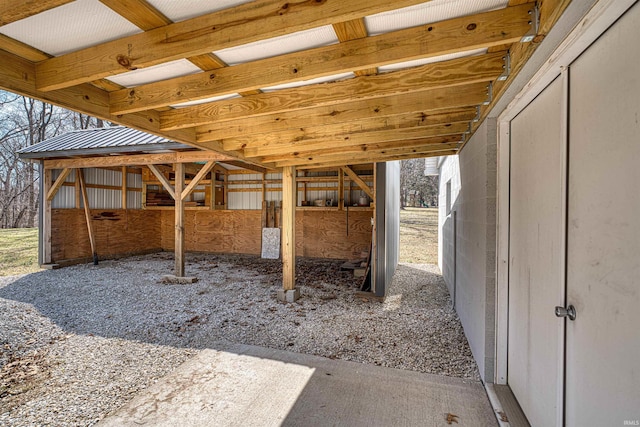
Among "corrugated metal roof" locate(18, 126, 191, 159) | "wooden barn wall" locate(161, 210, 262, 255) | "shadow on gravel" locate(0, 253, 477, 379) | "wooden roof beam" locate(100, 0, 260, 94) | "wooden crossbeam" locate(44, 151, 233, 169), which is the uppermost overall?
"corrugated metal roof" locate(18, 126, 191, 159)

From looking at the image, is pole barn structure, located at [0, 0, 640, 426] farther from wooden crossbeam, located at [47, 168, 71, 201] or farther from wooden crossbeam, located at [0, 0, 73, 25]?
wooden crossbeam, located at [47, 168, 71, 201]

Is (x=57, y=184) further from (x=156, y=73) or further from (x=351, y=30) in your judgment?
(x=351, y=30)

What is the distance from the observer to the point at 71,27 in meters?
1.57

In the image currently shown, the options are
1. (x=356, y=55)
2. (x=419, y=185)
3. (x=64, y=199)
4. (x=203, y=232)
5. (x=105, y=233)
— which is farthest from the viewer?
(x=419, y=185)

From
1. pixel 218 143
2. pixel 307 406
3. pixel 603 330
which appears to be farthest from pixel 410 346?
pixel 218 143

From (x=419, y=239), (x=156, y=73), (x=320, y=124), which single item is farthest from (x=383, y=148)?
(x=419, y=239)

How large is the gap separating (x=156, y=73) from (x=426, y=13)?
177cm

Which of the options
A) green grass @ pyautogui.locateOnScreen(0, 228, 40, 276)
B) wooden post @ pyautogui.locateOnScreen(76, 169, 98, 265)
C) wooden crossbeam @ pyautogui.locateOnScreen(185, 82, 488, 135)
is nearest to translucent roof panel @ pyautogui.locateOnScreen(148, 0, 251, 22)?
wooden crossbeam @ pyautogui.locateOnScreen(185, 82, 488, 135)

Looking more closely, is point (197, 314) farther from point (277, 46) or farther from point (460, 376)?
point (277, 46)

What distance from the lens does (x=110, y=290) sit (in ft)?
18.2

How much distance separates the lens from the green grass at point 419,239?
9.66 metres

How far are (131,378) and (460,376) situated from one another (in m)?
2.94

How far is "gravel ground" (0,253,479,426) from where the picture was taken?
2555mm

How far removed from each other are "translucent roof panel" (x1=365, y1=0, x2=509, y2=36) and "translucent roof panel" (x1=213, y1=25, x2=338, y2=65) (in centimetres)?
24
